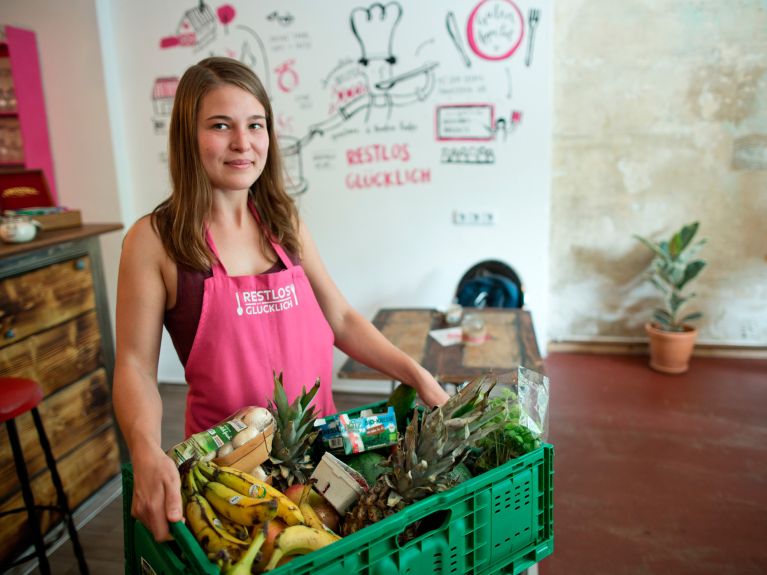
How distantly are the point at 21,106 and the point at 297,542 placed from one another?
437 centimetres

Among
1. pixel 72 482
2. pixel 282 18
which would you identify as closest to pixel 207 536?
pixel 72 482

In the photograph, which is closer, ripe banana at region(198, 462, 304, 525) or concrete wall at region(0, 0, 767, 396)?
Answer: ripe banana at region(198, 462, 304, 525)

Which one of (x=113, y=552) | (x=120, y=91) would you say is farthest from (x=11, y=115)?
(x=113, y=552)

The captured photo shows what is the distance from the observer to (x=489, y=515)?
1.00 meters

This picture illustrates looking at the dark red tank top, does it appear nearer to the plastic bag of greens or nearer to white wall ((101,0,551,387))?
the plastic bag of greens

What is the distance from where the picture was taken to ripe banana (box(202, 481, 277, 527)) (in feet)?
2.99

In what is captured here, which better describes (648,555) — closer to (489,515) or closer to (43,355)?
(489,515)

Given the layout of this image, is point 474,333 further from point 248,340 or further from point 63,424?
point 63,424

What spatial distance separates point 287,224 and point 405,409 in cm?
57

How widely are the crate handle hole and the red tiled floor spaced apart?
173 cm

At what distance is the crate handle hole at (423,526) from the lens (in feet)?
3.11

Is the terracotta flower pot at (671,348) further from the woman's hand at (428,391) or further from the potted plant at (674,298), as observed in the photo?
the woman's hand at (428,391)

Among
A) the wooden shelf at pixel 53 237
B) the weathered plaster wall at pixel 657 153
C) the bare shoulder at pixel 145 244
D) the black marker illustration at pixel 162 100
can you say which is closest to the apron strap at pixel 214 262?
the bare shoulder at pixel 145 244

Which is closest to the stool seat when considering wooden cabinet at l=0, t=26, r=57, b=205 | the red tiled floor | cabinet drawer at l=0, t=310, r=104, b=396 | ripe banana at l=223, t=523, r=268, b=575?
cabinet drawer at l=0, t=310, r=104, b=396
